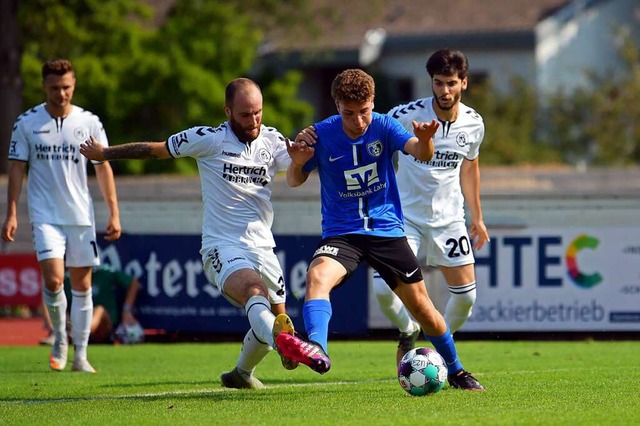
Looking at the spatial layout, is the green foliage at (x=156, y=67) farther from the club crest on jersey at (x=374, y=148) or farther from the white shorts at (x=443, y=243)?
the club crest on jersey at (x=374, y=148)

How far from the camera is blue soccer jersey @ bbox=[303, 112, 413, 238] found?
320 inches

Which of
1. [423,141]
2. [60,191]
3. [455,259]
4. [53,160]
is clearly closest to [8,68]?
[53,160]

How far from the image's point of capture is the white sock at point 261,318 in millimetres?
Answer: 7867

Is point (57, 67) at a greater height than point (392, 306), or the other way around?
point (57, 67)

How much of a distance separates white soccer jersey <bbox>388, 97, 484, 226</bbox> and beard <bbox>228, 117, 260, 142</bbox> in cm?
146

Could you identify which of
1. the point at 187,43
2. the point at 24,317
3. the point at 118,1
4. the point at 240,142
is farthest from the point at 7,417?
the point at 187,43

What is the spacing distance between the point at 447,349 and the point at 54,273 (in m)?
3.94

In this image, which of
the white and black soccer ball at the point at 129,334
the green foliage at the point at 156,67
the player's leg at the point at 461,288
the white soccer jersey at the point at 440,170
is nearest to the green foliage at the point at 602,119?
the green foliage at the point at 156,67

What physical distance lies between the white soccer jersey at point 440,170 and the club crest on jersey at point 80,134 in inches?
117

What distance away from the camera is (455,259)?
31.6 feet

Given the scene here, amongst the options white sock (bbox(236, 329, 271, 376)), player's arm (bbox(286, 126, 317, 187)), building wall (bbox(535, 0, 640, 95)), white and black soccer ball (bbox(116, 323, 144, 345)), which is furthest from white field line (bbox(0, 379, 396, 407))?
building wall (bbox(535, 0, 640, 95))

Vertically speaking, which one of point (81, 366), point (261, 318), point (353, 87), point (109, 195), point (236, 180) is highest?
point (353, 87)

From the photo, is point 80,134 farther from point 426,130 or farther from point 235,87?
point 426,130

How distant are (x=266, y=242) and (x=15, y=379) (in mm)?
3025
